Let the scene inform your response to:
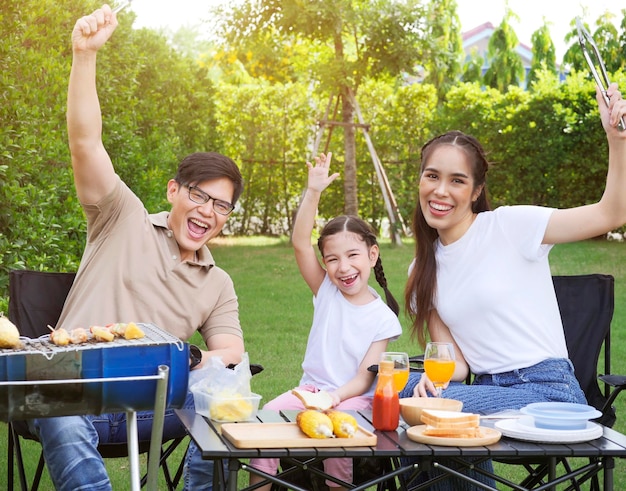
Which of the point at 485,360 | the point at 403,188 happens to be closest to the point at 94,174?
the point at 485,360

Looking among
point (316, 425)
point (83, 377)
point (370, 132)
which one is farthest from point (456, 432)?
point (370, 132)

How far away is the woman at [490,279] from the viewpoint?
9.89ft

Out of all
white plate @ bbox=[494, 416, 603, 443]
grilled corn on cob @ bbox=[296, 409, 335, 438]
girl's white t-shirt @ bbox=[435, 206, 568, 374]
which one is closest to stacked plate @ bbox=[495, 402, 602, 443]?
white plate @ bbox=[494, 416, 603, 443]

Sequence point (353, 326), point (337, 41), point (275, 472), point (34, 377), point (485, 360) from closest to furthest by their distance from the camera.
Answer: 1. point (34, 377)
2. point (275, 472)
3. point (485, 360)
4. point (353, 326)
5. point (337, 41)

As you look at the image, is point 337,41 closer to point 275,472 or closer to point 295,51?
point 295,51

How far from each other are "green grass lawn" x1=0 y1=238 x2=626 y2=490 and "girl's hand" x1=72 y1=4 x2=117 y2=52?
6.76 ft

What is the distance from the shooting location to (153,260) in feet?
10.5

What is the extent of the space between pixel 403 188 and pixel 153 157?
6.25 meters

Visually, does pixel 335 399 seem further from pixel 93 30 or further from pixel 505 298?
pixel 93 30

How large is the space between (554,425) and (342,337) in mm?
1082

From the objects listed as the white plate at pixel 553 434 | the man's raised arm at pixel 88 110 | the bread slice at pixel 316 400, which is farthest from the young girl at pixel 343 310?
the white plate at pixel 553 434

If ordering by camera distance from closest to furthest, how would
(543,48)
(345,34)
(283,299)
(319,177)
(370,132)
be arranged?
(319,177)
(283,299)
(345,34)
(370,132)
(543,48)

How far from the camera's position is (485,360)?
3152 millimetres

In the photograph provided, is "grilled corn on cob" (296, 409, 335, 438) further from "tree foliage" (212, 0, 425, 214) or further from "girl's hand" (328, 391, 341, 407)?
"tree foliage" (212, 0, 425, 214)
